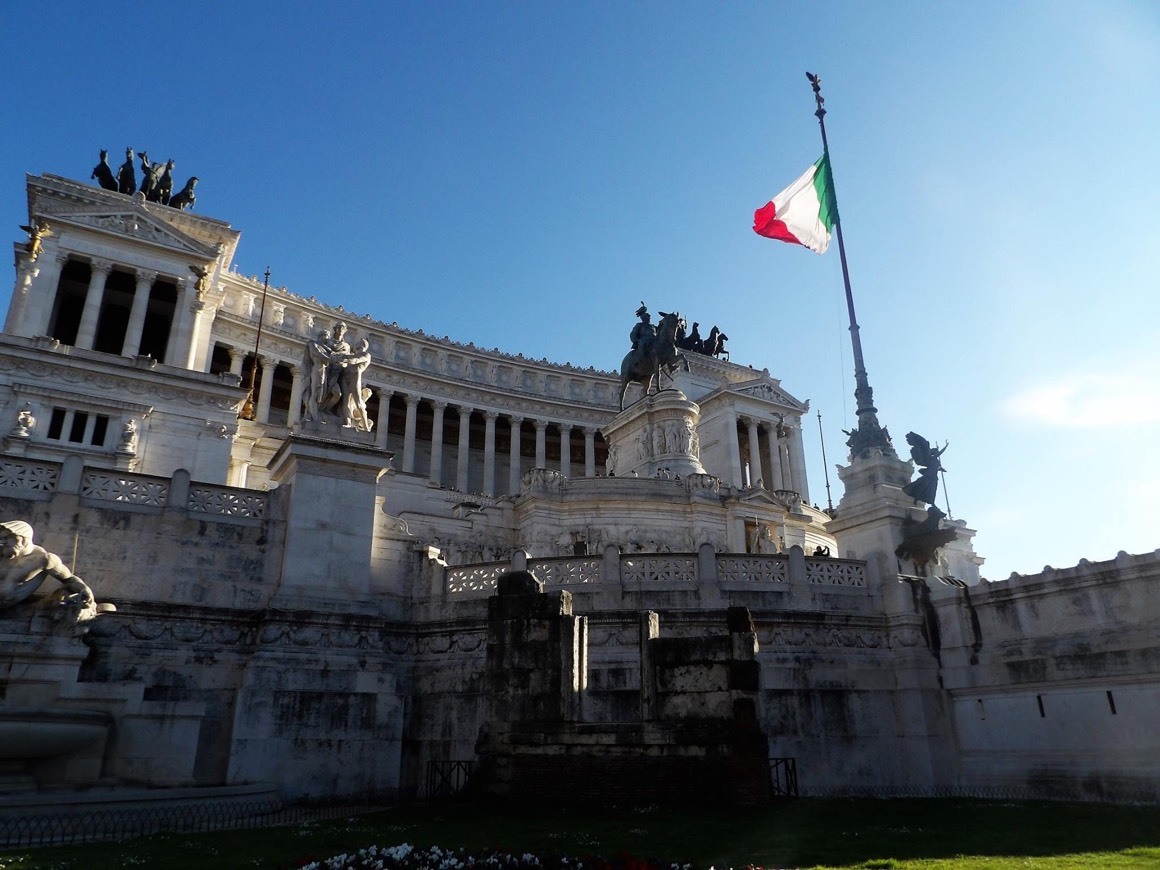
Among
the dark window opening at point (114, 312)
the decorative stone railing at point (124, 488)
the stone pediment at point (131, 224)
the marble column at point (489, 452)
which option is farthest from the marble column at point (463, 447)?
the decorative stone railing at point (124, 488)

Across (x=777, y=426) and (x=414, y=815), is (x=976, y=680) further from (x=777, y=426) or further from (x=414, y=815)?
(x=777, y=426)

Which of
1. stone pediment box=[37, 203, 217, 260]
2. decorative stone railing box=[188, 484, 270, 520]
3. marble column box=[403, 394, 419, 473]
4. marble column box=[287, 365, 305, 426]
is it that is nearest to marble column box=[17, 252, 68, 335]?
stone pediment box=[37, 203, 217, 260]

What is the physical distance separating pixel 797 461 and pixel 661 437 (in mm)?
46971

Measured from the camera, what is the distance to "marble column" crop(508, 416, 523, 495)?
8788cm

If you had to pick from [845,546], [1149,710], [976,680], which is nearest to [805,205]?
[845,546]

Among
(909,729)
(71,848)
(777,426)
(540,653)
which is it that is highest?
(777,426)

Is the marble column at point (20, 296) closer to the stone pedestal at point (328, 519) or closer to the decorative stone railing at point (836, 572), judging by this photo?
the stone pedestal at point (328, 519)

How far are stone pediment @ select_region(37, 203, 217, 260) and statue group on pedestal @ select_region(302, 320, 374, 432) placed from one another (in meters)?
48.0

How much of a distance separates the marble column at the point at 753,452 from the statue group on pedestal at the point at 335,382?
225 feet

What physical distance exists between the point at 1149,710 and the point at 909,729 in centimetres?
520

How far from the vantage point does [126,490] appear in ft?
63.9

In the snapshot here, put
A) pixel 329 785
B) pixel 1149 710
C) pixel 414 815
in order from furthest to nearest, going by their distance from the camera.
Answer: pixel 329 785 < pixel 1149 710 < pixel 414 815

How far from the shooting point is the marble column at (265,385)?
74.4 meters

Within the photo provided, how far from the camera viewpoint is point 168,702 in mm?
17797
